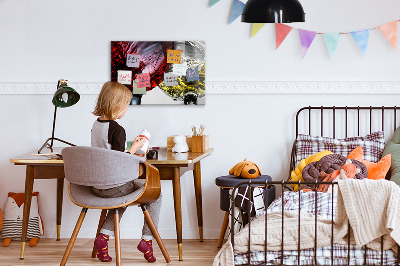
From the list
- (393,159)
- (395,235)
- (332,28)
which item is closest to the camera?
(395,235)

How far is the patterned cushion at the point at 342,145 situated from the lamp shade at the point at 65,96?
158 centimetres

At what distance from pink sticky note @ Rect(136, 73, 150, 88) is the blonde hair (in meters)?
0.86

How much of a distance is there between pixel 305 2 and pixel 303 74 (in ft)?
1.68

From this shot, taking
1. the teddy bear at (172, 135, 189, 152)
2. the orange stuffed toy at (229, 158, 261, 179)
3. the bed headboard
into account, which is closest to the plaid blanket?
the orange stuffed toy at (229, 158, 261, 179)

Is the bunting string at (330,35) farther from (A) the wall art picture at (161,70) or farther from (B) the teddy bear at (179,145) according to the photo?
(B) the teddy bear at (179,145)

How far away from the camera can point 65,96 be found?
13.6 ft

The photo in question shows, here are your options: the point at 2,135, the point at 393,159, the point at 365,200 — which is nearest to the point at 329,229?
the point at 365,200

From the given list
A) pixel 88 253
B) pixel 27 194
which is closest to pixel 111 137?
pixel 27 194

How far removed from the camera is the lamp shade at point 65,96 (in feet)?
13.1

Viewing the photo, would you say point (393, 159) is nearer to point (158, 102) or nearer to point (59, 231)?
point (158, 102)

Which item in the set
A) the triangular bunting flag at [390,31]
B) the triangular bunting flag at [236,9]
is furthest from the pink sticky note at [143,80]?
the triangular bunting flag at [390,31]

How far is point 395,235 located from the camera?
2.82 meters

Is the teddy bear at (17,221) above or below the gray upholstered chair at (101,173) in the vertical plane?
below

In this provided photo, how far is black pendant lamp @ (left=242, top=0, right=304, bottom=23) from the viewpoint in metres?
3.08
